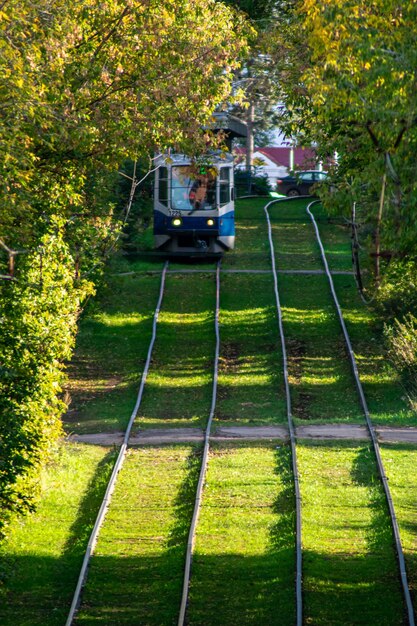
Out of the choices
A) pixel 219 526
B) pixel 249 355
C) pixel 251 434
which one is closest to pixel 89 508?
pixel 219 526

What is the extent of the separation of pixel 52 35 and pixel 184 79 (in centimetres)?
358

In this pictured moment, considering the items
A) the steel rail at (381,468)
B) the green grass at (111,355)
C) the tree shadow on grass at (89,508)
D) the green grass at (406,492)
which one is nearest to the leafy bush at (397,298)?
the steel rail at (381,468)

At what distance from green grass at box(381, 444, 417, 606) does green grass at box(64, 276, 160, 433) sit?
5.65m

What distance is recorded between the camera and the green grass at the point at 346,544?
12117 mm

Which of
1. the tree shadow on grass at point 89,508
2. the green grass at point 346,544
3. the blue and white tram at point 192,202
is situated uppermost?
the blue and white tram at point 192,202

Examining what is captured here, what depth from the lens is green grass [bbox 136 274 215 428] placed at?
2206 cm

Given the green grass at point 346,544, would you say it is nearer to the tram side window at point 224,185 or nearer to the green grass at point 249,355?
the green grass at point 249,355

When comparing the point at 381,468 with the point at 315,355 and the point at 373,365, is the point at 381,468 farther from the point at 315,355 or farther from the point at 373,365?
the point at 315,355

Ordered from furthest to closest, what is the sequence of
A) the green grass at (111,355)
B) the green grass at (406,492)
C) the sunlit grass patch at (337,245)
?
the sunlit grass patch at (337,245) → the green grass at (111,355) → the green grass at (406,492)

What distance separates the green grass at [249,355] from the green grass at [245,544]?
3.40m

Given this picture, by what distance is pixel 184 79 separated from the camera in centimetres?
1698

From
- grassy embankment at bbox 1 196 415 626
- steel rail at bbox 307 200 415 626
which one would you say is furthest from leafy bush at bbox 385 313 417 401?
grassy embankment at bbox 1 196 415 626

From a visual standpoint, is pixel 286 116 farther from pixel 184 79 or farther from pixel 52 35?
pixel 52 35

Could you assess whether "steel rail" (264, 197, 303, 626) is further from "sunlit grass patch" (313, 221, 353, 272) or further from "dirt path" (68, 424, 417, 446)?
"sunlit grass patch" (313, 221, 353, 272)
